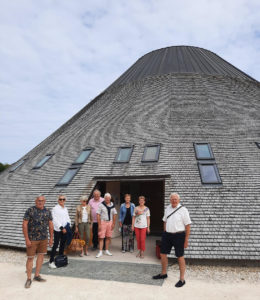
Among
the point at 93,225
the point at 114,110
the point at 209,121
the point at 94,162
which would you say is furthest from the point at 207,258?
the point at 114,110

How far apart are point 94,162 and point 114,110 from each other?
4.62 metres

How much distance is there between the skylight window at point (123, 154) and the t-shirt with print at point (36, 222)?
515 cm

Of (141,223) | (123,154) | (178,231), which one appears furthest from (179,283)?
(123,154)

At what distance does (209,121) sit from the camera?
1180cm

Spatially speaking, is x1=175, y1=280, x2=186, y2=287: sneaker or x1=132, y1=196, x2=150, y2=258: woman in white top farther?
x1=132, y1=196, x2=150, y2=258: woman in white top

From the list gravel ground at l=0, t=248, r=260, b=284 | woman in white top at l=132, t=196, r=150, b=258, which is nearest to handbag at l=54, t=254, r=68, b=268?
gravel ground at l=0, t=248, r=260, b=284

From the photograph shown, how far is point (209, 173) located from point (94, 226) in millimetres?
4572

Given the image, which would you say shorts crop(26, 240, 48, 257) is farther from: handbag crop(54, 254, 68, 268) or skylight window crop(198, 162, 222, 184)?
skylight window crop(198, 162, 222, 184)

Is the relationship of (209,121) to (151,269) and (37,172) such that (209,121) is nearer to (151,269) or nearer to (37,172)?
(151,269)

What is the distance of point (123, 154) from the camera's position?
1080 centimetres

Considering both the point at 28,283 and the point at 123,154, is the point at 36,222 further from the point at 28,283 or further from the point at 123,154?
the point at 123,154

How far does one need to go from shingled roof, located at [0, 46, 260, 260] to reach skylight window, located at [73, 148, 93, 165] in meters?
0.26

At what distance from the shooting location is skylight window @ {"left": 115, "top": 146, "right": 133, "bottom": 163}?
34.2 ft

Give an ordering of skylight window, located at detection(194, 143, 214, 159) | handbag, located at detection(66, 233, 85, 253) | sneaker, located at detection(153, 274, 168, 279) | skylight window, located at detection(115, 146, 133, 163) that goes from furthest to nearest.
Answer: skylight window, located at detection(115, 146, 133, 163) → skylight window, located at detection(194, 143, 214, 159) → handbag, located at detection(66, 233, 85, 253) → sneaker, located at detection(153, 274, 168, 279)
